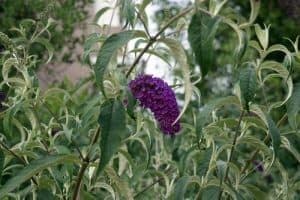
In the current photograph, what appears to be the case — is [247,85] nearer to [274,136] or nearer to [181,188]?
[274,136]

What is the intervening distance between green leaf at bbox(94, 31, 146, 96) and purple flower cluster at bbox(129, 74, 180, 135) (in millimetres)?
171

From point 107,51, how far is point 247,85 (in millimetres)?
321

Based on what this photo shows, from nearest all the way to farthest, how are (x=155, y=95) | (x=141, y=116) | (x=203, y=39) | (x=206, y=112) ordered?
(x=203, y=39) → (x=155, y=95) → (x=206, y=112) → (x=141, y=116)

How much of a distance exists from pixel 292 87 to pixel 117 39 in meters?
0.52

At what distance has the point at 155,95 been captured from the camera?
1.39 m

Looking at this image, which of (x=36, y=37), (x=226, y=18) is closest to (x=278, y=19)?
(x=36, y=37)

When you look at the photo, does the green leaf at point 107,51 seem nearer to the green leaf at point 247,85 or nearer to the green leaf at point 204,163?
the green leaf at point 247,85

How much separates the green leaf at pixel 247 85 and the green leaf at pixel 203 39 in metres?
0.22

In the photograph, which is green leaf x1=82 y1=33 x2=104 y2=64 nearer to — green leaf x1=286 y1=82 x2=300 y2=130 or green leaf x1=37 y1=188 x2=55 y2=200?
green leaf x1=37 y1=188 x2=55 y2=200

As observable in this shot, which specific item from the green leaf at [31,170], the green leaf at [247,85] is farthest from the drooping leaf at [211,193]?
the green leaf at [31,170]

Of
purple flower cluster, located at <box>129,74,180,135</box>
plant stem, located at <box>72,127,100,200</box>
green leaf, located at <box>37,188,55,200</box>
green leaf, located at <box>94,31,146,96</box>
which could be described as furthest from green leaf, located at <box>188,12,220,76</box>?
green leaf, located at <box>37,188,55,200</box>

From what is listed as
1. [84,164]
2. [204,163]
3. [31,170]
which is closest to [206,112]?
[204,163]

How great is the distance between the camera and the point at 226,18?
130 cm

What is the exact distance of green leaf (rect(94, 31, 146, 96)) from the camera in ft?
3.96
